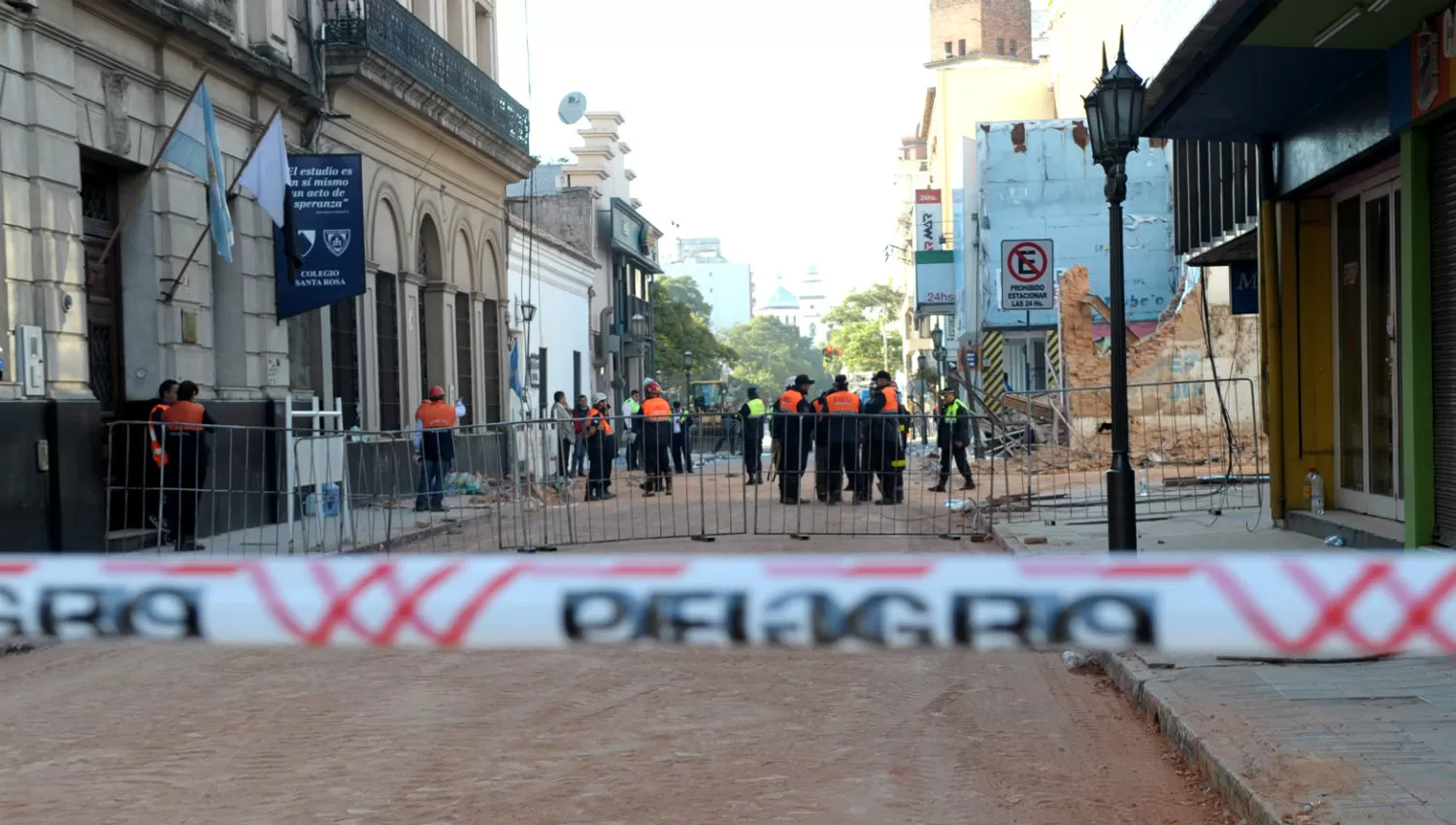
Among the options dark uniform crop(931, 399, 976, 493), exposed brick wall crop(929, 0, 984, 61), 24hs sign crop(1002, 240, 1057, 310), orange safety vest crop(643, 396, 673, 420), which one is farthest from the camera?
exposed brick wall crop(929, 0, 984, 61)

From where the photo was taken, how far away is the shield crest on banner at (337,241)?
19062 mm

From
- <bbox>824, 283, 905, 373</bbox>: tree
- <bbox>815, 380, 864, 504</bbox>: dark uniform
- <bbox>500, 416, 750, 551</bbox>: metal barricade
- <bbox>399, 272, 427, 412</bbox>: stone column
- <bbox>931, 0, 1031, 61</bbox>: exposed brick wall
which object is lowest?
<bbox>500, 416, 750, 551</bbox>: metal barricade

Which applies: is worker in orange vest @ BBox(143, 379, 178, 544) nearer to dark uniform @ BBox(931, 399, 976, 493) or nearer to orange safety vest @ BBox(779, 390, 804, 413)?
dark uniform @ BBox(931, 399, 976, 493)

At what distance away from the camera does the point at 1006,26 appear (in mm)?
95750

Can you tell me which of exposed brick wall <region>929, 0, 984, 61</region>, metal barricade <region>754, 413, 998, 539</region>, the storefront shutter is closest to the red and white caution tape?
the storefront shutter

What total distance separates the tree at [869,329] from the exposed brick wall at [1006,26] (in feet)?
63.7

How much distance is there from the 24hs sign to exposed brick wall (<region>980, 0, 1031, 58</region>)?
78893mm

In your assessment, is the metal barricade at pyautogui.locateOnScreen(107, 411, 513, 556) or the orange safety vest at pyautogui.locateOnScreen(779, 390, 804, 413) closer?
the metal barricade at pyautogui.locateOnScreen(107, 411, 513, 556)

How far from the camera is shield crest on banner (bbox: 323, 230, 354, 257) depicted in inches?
750

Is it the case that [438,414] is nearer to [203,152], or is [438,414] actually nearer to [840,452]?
[840,452]

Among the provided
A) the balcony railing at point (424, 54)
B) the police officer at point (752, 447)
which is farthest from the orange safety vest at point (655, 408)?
the balcony railing at point (424, 54)

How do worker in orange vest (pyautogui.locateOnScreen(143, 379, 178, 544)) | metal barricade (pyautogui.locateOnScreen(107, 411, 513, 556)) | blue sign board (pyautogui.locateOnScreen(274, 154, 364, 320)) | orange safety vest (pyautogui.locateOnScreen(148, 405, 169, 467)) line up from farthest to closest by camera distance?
blue sign board (pyautogui.locateOnScreen(274, 154, 364, 320)) → metal barricade (pyautogui.locateOnScreen(107, 411, 513, 556)) → worker in orange vest (pyautogui.locateOnScreen(143, 379, 178, 544)) → orange safety vest (pyautogui.locateOnScreen(148, 405, 169, 467))

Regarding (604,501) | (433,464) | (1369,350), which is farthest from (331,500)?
(1369,350)

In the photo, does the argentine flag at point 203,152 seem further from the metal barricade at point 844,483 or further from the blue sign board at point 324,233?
the metal barricade at point 844,483
